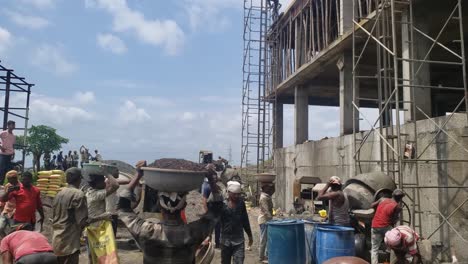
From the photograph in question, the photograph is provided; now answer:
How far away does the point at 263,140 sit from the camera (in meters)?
22.0

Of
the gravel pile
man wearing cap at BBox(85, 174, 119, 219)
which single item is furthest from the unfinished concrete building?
the gravel pile

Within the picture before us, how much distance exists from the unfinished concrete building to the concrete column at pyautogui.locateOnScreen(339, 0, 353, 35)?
1.2 inches

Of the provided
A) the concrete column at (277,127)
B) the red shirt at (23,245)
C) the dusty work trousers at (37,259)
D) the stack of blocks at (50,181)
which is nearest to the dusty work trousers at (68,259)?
the red shirt at (23,245)

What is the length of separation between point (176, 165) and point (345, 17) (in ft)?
38.2

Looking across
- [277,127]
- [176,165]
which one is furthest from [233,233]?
[277,127]

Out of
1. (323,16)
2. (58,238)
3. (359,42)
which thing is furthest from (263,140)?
(58,238)

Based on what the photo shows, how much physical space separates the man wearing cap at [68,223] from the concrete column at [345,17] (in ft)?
34.6

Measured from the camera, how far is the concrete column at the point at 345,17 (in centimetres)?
1369

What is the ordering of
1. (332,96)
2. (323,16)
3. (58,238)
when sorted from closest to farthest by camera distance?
(58,238) → (323,16) → (332,96)

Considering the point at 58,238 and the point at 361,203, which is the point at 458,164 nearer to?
the point at 361,203

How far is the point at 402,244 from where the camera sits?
4.05m

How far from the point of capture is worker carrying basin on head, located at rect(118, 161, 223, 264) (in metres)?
3.43

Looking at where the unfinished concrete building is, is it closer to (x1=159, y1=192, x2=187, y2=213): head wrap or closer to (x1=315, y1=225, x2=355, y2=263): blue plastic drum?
(x1=315, y1=225, x2=355, y2=263): blue plastic drum

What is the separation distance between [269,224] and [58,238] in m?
2.99
